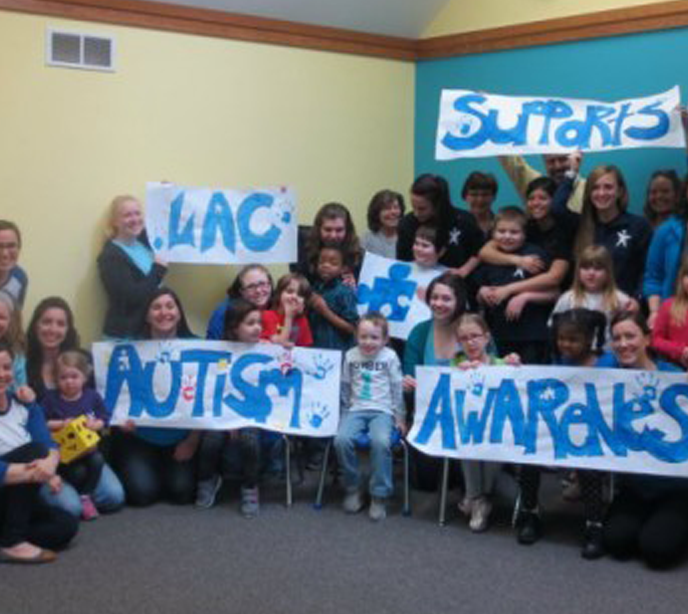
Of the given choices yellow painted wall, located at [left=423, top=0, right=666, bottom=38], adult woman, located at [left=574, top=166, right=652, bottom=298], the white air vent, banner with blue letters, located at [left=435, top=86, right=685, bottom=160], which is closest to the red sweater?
adult woman, located at [left=574, top=166, right=652, bottom=298]

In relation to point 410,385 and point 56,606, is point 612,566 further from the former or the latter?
point 56,606

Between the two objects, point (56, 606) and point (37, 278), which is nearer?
point (56, 606)

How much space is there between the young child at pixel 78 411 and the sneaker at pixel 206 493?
0.44 meters

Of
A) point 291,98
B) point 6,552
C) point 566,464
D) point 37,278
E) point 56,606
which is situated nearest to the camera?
point 56,606

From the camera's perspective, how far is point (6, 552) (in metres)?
3.30

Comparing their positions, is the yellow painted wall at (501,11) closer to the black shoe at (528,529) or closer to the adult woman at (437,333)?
the adult woman at (437,333)

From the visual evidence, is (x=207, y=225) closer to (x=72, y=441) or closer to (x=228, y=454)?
(x=228, y=454)

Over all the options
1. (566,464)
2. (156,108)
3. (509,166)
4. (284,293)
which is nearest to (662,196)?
(509,166)

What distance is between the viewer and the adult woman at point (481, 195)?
484 centimetres

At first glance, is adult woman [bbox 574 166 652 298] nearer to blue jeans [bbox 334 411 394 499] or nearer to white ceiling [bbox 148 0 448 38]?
blue jeans [bbox 334 411 394 499]

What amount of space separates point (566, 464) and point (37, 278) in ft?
9.10

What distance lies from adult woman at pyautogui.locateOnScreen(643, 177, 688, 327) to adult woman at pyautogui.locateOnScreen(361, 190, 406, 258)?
4.40 ft

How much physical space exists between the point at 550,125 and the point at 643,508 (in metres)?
1.78

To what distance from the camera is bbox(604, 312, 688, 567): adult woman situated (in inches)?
130
